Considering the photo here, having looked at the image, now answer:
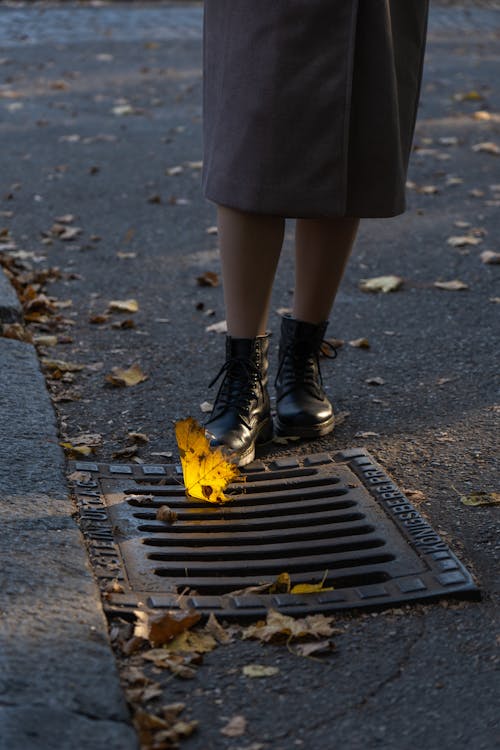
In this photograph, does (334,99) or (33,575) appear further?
(334,99)

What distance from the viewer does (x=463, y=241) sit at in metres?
4.55

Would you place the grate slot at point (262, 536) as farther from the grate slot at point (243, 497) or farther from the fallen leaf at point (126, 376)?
the fallen leaf at point (126, 376)

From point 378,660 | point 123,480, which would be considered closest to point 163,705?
point 378,660

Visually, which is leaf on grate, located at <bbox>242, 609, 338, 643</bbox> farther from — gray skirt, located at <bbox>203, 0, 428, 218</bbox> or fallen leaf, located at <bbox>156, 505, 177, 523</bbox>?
gray skirt, located at <bbox>203, 0, 428, 218</bbox>

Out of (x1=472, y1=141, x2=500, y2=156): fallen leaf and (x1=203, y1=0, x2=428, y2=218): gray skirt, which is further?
(x1=472, y1=141, x2=500, y2=156): fallen leaf

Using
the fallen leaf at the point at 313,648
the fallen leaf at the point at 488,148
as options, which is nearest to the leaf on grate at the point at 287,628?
the fallen leaf at the point at 313,648

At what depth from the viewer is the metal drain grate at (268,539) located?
2.06 meters

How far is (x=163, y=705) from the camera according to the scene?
1.71m

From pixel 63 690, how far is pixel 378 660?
55 centimetres

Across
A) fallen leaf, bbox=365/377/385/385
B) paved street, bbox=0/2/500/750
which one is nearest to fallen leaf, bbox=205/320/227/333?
paved street, bbox=0/2/500/750

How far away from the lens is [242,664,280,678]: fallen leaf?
1813 millimetres

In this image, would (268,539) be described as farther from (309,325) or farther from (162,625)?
(309,325)

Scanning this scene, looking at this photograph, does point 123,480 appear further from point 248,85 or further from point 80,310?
point 80,310

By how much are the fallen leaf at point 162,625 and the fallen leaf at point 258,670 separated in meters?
0.15
